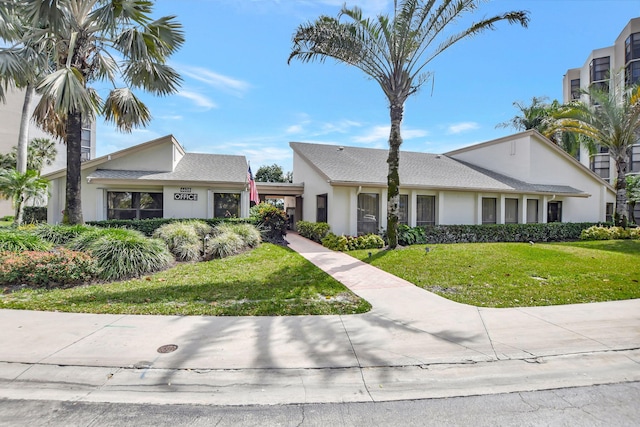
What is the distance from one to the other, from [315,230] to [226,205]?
5155 mm

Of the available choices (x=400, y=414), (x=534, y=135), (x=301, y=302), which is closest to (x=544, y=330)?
(x=400, y=414)

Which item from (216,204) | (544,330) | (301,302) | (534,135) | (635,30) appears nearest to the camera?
(544,330)

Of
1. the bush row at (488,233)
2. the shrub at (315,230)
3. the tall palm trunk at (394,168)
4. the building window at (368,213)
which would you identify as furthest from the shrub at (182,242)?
the bush row at (488,233)

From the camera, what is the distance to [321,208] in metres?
16.5

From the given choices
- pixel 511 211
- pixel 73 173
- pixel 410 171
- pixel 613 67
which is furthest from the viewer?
pixel 613 67

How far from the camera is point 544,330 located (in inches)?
190

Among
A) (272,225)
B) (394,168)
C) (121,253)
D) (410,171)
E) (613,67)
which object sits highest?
(613,67)

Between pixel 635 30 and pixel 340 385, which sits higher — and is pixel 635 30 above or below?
above

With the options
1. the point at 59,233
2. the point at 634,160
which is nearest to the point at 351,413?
the point at 59,233

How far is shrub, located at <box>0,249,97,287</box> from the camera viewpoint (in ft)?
22.7

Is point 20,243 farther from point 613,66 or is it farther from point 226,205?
point 613,66

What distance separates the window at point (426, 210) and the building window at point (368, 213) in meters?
2.57

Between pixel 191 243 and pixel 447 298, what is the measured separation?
26.8 ft

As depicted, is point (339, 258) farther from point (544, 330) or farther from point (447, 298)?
point (544, 330)
